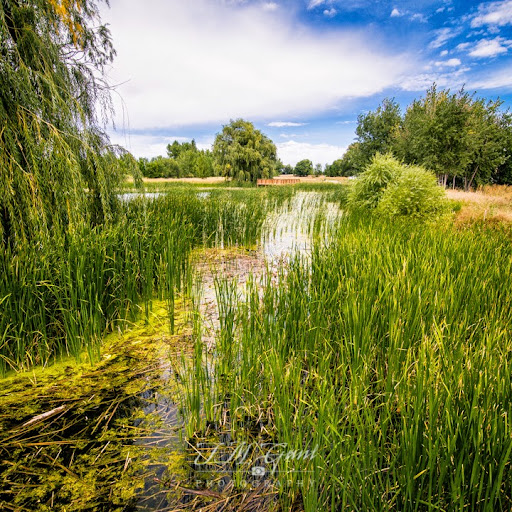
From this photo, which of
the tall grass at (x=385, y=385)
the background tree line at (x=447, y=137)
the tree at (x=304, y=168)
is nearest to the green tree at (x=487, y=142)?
the background tree line at (x=447, y=137)

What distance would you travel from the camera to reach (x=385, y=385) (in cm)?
226

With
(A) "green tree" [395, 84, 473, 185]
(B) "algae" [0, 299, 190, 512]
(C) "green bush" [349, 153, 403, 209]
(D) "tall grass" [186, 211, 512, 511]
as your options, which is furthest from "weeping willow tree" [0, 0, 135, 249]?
(A) "green tree" [395, 84, 473, 185]

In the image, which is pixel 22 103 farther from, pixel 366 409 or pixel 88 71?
pixel 366 409

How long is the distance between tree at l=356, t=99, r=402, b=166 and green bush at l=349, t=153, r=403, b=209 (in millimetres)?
28673

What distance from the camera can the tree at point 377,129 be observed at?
38500 mm

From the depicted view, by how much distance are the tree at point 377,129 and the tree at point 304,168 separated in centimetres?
8593

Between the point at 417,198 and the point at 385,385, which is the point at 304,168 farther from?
the point at 385,385

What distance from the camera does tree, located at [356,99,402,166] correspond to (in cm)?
3850

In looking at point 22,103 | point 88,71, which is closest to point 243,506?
point 22,103

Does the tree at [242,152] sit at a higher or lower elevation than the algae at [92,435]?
higher

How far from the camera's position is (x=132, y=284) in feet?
12.2

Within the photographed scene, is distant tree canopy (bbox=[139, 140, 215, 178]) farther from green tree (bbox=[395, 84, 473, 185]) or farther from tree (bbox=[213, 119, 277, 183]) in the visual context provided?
green tree (bbox=[395, 84, 473, 185])

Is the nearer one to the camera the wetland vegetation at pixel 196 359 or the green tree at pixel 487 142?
the wetland vegetation at pixel 196 359

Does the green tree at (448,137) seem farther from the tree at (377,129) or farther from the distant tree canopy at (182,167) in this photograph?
the distant tree canopy at (182,167)
